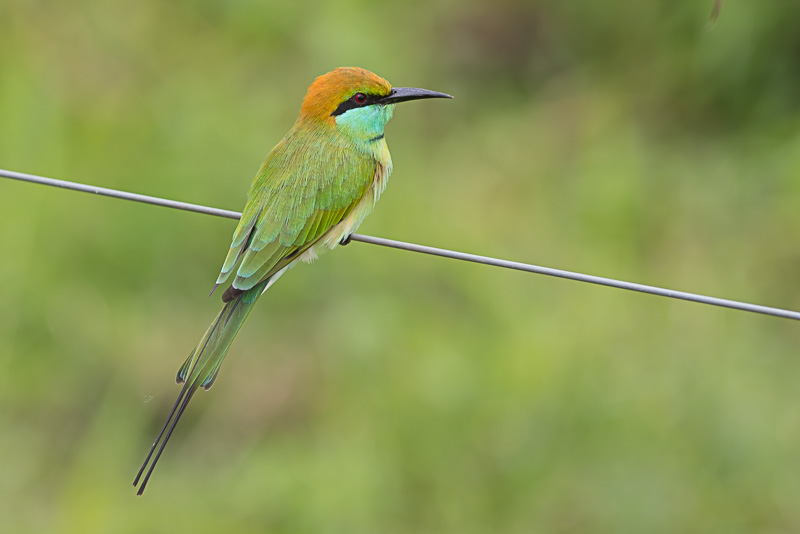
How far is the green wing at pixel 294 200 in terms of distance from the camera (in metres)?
2.41

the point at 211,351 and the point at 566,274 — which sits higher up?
the point at 566,274

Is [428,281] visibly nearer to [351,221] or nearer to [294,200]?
[351,221]

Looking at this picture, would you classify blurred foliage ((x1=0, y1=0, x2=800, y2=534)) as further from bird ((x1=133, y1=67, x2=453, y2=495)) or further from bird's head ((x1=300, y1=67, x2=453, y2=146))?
bird's head ((x1=300, y1=67, x2=453, y2=146))

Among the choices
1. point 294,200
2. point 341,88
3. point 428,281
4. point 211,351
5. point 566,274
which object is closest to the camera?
point 566,274

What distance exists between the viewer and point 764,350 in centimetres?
360

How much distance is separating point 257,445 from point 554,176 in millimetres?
2068

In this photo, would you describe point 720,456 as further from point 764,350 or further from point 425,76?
point 425,76

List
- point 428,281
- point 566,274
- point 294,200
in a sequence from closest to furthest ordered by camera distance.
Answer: point 566,274, point 294,200, point 428,281

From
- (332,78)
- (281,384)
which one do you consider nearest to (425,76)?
(281,384)

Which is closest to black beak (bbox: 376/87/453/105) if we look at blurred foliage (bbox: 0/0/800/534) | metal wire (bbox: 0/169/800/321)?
metal wire (bbox: 0/169/800/321)

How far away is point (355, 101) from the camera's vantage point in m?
2.69

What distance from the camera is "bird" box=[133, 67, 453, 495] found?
2.38 metres

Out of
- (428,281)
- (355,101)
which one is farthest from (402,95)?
(428,281)

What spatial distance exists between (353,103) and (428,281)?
135 centimetres
